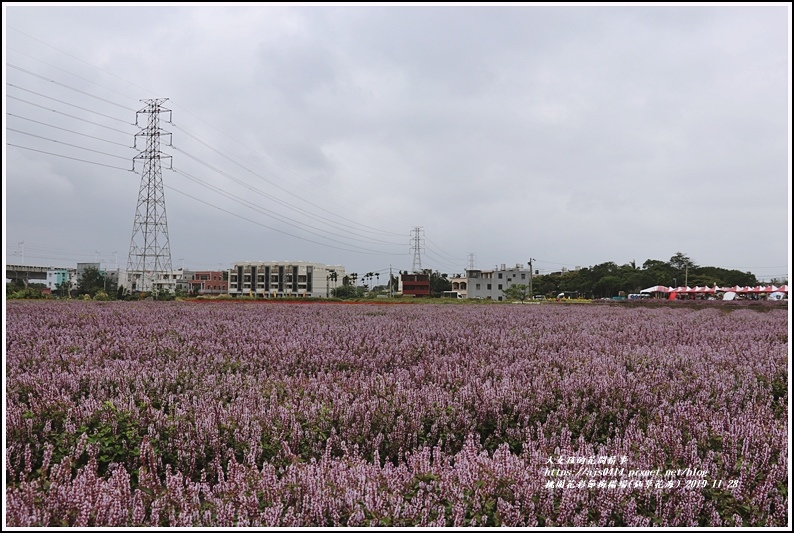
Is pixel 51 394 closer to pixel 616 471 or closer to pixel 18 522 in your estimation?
pixel 18 522

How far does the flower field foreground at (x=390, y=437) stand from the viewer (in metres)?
1.87

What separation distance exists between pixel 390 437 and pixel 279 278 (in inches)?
4690

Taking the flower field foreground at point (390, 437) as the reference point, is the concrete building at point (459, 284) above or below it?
above

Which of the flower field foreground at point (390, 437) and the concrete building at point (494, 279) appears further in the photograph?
the concrete building at point (494, 279)

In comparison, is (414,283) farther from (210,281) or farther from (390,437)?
(390,437)

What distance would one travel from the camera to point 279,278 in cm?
11894

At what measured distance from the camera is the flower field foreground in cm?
187

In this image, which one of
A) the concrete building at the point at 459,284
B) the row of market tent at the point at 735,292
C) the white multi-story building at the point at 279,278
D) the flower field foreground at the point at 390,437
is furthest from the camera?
the white multi-story building at the point at 279,278

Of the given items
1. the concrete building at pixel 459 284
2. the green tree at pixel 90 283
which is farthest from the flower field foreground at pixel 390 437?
the concrete building at pixel 459 284

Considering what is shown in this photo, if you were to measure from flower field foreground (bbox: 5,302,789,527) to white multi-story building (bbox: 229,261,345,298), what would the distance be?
111355 millimetres

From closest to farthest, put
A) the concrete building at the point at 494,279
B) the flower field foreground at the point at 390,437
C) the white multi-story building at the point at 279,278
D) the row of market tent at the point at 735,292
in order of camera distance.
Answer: the flower field foreground at the point at 390,437
the row of market tent at the point at 735,292
the concrete building at the point at 494,279
the white multi-story building at the point at 279,278

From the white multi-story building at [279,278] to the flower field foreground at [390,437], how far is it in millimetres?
111355

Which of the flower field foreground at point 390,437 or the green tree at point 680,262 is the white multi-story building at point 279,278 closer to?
the green tree at point 680,262

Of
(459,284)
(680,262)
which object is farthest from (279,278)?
(680,262)
